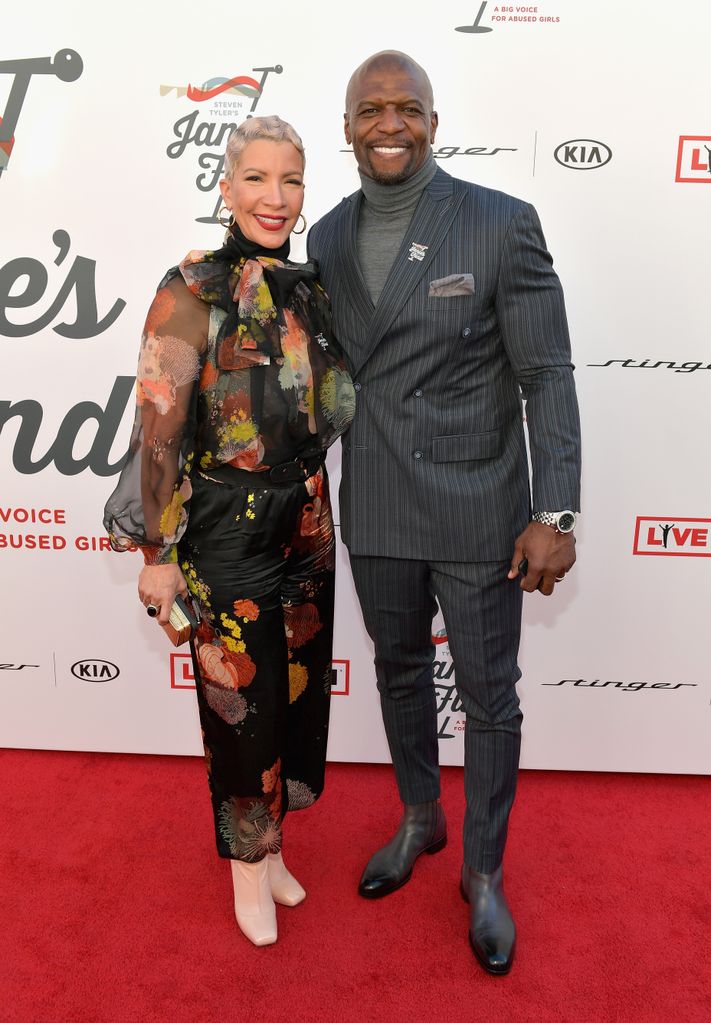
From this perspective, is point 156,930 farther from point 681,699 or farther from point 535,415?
point 681,699

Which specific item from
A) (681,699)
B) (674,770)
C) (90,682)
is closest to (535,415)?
(681,699)

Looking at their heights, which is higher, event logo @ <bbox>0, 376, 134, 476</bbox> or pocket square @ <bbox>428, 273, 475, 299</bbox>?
pocket square @ <bbox>428, 273, 475, 299</bbox>

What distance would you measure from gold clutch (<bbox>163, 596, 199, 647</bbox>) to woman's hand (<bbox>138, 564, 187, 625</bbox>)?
15 mm

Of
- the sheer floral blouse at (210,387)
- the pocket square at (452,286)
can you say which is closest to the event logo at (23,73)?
the sheer floral blouse at (210,387)

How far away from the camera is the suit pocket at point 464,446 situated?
1.83 meters

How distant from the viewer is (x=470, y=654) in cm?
192

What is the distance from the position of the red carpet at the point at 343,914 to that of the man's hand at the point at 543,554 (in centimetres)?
Result: 90

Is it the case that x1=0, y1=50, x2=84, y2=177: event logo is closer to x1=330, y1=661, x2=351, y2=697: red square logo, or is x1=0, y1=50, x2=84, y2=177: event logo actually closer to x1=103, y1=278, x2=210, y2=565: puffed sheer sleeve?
x1=103, y1=278, x2=210, y2=565: puffed sheer sleeve

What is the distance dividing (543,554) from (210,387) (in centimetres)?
77

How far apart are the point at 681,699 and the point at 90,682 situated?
6.43ft

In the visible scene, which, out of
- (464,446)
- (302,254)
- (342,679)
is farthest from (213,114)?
(342,679)

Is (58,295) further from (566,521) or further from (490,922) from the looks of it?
(490,922)

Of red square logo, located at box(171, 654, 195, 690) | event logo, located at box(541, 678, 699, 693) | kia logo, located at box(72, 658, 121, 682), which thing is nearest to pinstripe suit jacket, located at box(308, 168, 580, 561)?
event logo, located at box(541, 678, 699, 693)

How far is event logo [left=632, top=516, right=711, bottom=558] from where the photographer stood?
2596mm
